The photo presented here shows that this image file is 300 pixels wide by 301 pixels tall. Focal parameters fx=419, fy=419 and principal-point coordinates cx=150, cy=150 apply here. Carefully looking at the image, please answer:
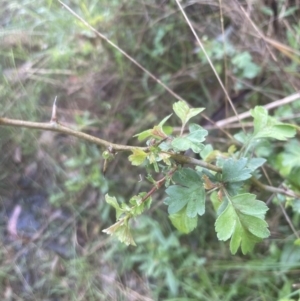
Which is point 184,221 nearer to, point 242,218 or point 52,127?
point 242,218

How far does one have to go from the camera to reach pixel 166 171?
0.65 m

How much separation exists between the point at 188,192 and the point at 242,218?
9cm

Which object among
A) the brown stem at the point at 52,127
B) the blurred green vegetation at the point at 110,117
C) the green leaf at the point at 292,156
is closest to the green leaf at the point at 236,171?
the brown stem at the point at 52,127

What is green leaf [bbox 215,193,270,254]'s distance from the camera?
2.13 ft

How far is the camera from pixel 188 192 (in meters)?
0.65

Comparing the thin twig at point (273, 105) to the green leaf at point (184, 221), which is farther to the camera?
the thin twig at point (273, 105)

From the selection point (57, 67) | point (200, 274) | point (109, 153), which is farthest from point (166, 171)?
point (57, 67)

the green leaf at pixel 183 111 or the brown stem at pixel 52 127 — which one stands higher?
the brown stem at pixel 52 127

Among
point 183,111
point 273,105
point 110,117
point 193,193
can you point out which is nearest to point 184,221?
point 193,193

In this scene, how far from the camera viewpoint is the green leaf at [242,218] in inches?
25.5

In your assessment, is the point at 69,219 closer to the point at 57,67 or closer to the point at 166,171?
the point at 57,67

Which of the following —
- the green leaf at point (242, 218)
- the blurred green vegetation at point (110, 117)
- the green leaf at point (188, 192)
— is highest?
the green leaf at point (188, 192)

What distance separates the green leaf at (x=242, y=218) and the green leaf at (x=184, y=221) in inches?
1.7

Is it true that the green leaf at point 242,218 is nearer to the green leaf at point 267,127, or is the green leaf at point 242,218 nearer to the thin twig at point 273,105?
the green leaf at point 267,127
